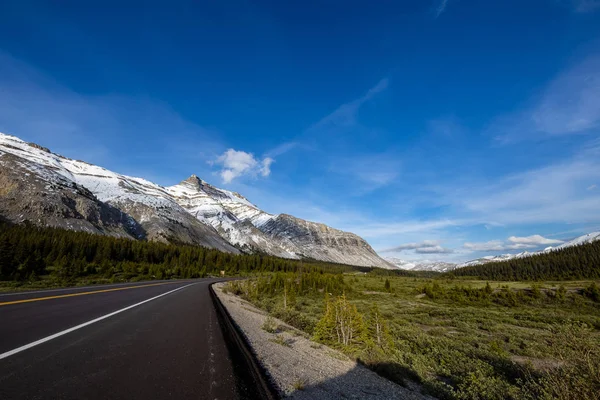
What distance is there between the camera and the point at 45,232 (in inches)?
3204

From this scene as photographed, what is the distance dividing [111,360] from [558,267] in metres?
157

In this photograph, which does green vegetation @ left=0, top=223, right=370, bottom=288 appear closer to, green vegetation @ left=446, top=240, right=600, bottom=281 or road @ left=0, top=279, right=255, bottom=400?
road @ left=0, top=279, right=255, bottom=400

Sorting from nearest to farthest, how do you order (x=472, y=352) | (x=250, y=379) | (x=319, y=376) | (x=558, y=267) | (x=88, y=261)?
(x=250, y=379)
(x=319, y=376)
(x=472, y=352)
(x=88, y=261)
(x=558, y=267)

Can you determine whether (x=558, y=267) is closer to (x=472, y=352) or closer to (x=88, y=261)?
(x=472, y=352)

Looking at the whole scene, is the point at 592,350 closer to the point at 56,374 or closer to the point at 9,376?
the point at 56,374

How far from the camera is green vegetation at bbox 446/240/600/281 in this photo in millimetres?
102656

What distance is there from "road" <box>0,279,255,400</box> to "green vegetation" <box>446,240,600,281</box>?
433ft

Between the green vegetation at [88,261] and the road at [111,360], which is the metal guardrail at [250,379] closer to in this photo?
the road at [111,360]

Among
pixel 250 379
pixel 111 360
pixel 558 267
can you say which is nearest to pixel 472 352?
Result: pixel 250 379

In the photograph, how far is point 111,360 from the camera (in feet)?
17.7

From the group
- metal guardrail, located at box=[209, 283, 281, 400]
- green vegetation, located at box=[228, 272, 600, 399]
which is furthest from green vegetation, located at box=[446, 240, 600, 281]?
metal guardrail, located at box=[209, 283, 281, 400]

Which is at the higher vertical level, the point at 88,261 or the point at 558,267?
the point at 558,267

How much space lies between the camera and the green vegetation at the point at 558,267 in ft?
337

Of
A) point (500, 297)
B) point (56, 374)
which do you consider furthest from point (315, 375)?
point (500, 297)
